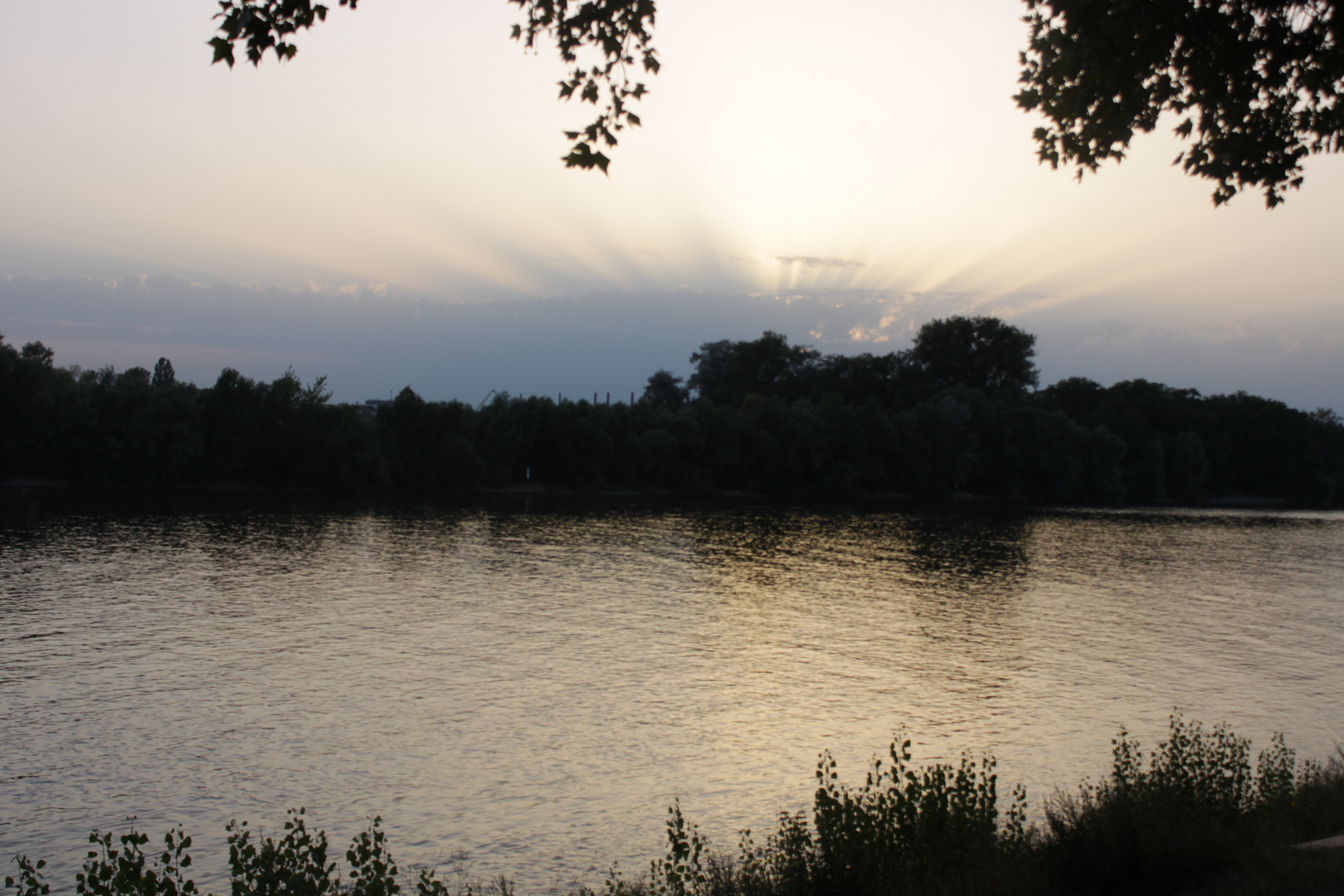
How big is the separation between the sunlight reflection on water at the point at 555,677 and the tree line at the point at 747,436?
30.6 m

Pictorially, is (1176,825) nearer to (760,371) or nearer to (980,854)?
(980,854)

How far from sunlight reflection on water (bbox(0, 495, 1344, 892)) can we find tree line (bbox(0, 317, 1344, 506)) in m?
30.6

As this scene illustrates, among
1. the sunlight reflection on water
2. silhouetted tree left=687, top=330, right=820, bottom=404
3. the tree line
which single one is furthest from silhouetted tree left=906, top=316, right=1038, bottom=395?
the sunlight reflection on water

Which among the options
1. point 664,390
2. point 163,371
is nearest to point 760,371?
point 664,390

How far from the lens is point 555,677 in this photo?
70.2ft

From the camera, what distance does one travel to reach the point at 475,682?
20.6 m

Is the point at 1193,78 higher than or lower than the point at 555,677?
A: higher

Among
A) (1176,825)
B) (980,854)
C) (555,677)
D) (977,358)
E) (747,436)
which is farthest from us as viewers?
(977,358)

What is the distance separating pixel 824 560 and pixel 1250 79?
36538 mm

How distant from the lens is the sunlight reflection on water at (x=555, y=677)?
13.6 metres

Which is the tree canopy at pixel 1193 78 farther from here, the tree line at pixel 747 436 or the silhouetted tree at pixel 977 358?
the silhouetted tree at pixel 977 358

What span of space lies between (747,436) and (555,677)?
79629 mm

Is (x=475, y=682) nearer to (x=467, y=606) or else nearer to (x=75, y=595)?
(x=467, y=606)

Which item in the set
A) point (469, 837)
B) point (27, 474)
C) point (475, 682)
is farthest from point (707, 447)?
point (469, 837)
